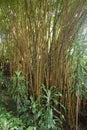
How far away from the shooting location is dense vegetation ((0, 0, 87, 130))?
226 cm

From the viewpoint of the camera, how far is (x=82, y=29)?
239 centimetres

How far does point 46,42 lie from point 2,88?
102 cm

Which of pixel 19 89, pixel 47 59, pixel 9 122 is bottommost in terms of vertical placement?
pixel 9 122

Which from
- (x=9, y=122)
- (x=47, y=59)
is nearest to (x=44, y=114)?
Answer: (x=9, y=122)

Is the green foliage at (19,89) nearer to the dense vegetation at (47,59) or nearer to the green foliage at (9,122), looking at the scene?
the dense vegetation at (47,59)

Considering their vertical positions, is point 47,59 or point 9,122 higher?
point 47,59

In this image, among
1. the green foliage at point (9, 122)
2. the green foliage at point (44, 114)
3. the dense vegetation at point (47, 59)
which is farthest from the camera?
the dense vegetation at point (47, 59)

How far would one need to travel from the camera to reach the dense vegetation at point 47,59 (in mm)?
2256

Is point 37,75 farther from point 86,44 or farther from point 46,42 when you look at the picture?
point 86,44

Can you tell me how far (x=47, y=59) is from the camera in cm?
243

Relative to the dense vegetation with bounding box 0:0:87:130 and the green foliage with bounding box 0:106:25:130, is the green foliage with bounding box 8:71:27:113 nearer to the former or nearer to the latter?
the dense vegetation with bounding box 0:0:87:130

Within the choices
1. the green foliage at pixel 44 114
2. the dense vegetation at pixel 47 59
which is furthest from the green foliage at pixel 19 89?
the green foliage at pixel 44 114

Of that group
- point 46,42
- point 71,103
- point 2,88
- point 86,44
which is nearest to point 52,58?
point 46,42

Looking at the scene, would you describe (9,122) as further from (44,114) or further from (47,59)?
(47,59)
